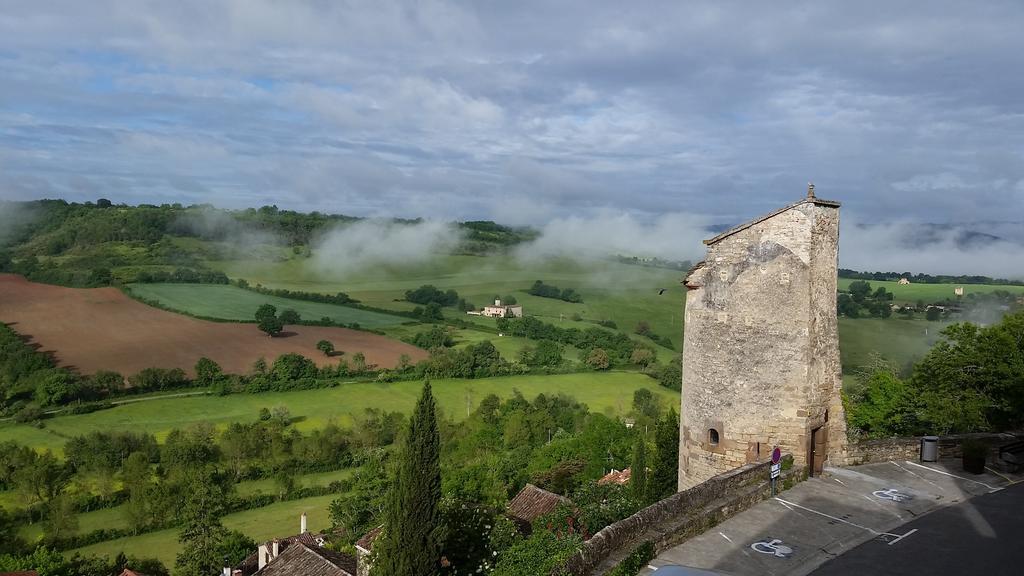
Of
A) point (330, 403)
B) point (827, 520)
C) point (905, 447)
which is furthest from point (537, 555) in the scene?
point (330, 403)

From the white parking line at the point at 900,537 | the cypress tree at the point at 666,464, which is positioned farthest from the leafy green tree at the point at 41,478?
the white parking line at the point at 900,537

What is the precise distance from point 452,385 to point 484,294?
1701 inches

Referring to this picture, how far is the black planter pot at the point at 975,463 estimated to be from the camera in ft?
52.9

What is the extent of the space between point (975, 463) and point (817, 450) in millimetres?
4353

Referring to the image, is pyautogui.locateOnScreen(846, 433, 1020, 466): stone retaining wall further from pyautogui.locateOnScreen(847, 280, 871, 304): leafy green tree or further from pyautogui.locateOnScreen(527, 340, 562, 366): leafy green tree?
pyautogui.locateOnScreen(847, 280, 871, 304): leafy green tree

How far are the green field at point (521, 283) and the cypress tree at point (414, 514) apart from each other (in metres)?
99.3

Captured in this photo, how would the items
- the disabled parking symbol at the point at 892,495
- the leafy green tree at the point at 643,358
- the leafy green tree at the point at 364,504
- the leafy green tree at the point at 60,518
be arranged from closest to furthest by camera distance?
the disabled parking symbol at the point at 892,495 → the leafy green tree at the point at 364,504 → the leafy green tree at the point at 60,518 → the leafy green tree at the point at 643,358

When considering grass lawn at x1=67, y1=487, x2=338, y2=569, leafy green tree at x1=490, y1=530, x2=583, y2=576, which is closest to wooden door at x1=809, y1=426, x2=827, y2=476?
leafy green tree at x1=490, y1=530, x2=583, y2=576

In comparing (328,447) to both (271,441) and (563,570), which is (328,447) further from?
(563,570)

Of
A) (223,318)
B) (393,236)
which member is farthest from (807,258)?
(393,236)

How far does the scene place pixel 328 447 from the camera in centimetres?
6594

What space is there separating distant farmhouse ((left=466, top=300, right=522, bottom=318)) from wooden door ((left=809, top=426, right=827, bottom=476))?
105474 mm

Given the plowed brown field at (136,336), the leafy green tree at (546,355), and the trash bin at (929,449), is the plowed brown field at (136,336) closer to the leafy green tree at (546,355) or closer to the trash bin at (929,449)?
the leafy green tree at (546,355)

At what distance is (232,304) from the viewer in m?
106
